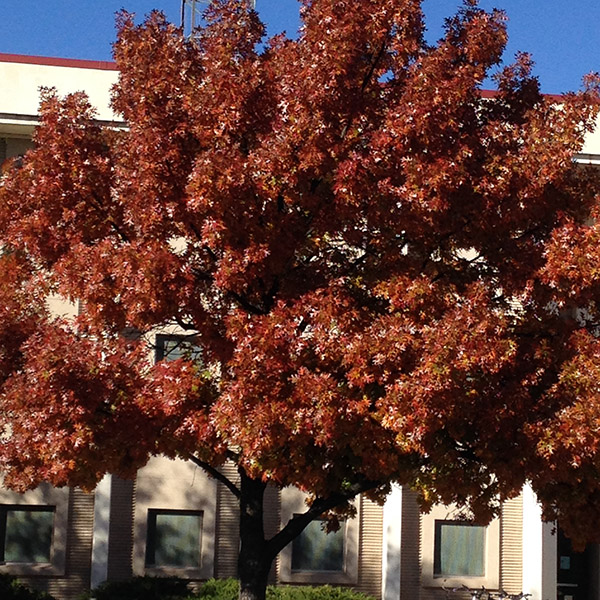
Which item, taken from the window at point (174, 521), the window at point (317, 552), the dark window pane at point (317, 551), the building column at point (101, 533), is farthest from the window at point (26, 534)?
the dark window pane at point (317, 551)

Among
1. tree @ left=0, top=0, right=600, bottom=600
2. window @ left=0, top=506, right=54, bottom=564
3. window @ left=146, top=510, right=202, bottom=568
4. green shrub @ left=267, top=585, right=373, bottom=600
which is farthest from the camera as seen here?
window @ left=146, top=510, right=202, bottom=568

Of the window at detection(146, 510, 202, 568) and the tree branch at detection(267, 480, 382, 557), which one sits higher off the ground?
the tree branch at detection(267, 480, 382, 557)

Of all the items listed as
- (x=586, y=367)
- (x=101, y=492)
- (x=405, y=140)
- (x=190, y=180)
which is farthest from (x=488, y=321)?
(x=101, y=492)

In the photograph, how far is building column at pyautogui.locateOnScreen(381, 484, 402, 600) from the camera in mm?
20406

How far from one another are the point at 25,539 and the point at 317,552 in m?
5.38

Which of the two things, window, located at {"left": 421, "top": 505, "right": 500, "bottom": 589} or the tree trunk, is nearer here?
the tree trunk

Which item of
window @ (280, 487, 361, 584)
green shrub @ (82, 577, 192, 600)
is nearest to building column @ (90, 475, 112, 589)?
green shrub @ (82, 577, 192, 600)

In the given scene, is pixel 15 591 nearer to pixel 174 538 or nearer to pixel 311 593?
pixel 174 538

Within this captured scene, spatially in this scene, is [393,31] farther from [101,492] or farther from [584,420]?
[101,492]

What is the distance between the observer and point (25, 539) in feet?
66.6

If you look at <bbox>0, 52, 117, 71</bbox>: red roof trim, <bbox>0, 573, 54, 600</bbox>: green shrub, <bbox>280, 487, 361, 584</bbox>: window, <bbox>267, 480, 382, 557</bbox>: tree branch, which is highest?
<bbox>0, 52, 117, 71</bbox>: red roof trim

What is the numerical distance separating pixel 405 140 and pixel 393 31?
4.75 ft

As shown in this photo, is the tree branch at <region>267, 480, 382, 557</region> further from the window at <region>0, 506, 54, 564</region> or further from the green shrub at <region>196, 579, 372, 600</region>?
the window at <region>0, 506, 54, 564</region>

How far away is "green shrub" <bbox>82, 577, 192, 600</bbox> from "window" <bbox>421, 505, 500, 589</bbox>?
4686mm
